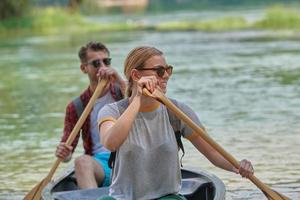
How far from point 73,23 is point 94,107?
50.8 meters

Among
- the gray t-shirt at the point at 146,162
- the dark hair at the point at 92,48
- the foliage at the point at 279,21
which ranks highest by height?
the dark hair at the point at 92,48

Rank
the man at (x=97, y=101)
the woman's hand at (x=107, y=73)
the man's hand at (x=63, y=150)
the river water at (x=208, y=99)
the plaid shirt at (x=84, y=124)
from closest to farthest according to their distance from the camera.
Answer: the man's hand at (x=63, y=150) < the woman's hand at (x=107, y=73) < the man at (x=97, y=101) < the plaid shirt at (x=84, y=124) < the river water at (x=208, y=99)

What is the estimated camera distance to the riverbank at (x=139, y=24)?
4647 cm

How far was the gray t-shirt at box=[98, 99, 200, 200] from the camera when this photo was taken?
6.14 meters

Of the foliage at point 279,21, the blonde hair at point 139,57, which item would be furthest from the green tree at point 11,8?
the blonde hair at point 139,57

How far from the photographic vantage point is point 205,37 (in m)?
42.0

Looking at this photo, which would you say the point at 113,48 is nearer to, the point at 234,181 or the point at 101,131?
the point at 234,181

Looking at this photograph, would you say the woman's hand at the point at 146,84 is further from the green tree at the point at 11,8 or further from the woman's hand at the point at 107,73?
Result: the green tree at the point at 11,8

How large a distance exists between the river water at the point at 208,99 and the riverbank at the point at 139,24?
5552 millimetres

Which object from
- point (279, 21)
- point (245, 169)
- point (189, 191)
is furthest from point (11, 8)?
point (245, 169)

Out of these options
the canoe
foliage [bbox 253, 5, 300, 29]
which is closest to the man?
the canoe

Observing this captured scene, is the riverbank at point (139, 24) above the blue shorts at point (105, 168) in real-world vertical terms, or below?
below

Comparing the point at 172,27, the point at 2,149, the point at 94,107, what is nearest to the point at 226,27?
the point at 172,27

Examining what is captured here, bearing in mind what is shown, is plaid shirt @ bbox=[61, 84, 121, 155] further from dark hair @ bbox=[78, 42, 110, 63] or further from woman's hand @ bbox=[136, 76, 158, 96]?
woman's hand @ bbox=[136, 76, 158, 96]
